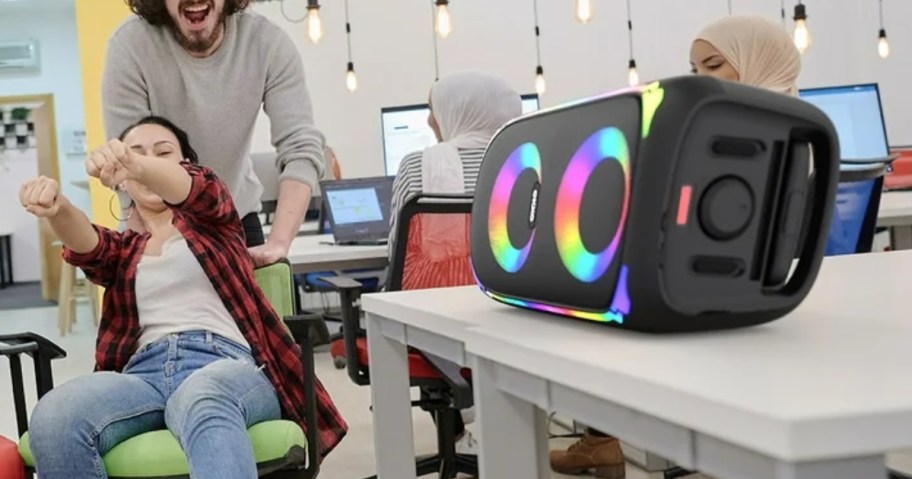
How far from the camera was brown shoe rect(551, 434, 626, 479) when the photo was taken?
9.20 ft

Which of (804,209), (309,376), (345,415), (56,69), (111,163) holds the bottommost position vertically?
(345,415)

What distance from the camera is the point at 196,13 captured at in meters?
2.04

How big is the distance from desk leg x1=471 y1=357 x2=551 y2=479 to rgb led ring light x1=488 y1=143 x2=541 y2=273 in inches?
5.2

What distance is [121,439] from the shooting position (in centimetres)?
166

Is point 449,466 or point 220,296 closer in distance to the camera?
point 220,296

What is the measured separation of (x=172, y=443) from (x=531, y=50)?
6.68 meters

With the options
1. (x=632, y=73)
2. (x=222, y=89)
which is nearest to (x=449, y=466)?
(x=222, y=89)

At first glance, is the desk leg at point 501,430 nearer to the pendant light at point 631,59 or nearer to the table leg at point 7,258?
the pendant light at point 631,59

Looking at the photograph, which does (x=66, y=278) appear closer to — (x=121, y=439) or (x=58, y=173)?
(x=58, y=173)

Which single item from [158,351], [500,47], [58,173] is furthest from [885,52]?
[58,173]

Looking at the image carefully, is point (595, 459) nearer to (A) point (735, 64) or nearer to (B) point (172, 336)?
(A) point (735, 64)

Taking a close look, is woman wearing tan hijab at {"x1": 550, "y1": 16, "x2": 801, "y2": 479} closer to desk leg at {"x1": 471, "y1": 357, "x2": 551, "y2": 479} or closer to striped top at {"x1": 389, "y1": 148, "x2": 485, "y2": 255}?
striped top at {"x1": 389, "y1": 148, "x2": 485, "y2": 255}

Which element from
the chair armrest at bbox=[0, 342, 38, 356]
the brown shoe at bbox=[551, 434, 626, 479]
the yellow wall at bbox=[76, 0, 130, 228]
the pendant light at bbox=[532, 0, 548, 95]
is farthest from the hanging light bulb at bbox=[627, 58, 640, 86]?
the chair armrest at bbox=[0, 342, 38, 356]

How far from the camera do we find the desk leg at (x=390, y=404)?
1479mm
